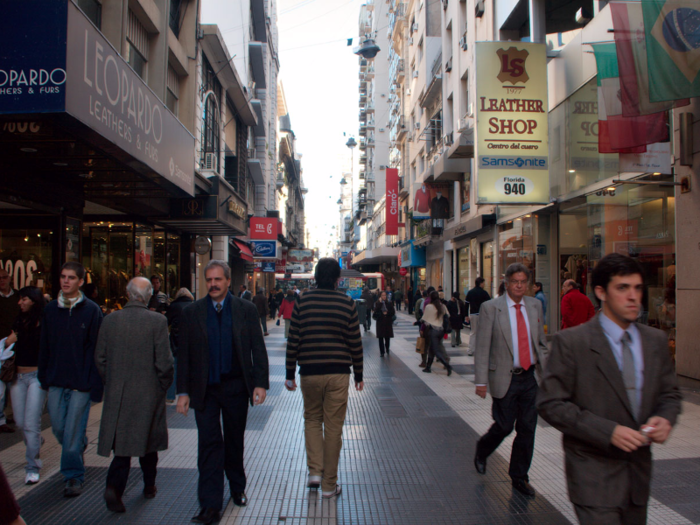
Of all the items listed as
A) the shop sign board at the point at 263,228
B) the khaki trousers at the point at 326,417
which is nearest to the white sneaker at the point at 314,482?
the khaki trousers at the point at 326,417

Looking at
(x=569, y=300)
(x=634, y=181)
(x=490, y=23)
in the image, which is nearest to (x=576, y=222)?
(x=634, y=181)

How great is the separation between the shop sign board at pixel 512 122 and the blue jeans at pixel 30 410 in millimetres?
10342

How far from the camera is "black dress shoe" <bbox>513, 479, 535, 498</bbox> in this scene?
462 cm

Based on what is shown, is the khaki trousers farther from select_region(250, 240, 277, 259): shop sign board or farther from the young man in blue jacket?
select_region(250, 240, 277, 259): shop sign board

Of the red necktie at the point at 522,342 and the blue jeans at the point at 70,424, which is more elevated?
the red necktie at the point at 522,342

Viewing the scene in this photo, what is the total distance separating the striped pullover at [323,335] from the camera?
466 centimetres

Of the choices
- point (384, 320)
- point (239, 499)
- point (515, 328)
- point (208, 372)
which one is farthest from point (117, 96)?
point (384, 320)

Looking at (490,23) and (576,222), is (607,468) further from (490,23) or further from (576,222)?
(490,23)

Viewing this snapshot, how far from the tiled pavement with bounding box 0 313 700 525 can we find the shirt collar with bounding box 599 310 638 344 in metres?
2.16

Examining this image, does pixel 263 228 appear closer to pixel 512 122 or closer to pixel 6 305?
pixel 512 122

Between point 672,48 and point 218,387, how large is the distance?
780 cm

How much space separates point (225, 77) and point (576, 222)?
42.1 feet

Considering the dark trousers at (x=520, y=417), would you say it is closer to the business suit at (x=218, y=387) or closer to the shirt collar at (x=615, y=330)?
the business suit at (x=218, y=387)

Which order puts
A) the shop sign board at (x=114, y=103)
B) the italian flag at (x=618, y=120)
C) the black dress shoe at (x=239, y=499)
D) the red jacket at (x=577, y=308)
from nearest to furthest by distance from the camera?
the black dress shoe at (x=239, y=499) < the shop sign board at (x=114, y=103) < the red jacket at (x=577, y=308) < the italian flag at (x=618, y=120)
